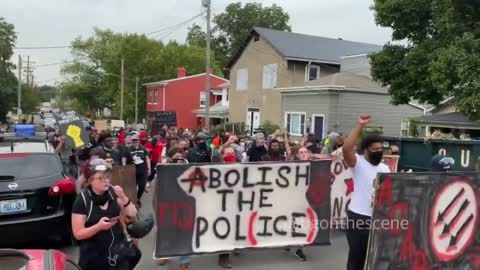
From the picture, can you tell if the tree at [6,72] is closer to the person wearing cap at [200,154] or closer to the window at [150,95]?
the window at [150,95]

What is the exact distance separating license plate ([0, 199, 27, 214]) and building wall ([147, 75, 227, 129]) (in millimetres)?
44375

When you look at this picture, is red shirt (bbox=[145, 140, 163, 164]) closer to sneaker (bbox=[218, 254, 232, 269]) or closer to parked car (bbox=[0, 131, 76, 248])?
parked car (bbox=[0, 131, 76, 248])

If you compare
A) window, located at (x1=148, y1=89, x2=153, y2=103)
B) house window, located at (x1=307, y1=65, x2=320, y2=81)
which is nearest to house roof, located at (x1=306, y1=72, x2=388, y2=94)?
house window, located at (x1=307, y1=65, x2=320, y2=81)

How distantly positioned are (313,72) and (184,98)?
18.6 m

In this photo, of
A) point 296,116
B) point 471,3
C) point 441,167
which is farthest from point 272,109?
point 441,167

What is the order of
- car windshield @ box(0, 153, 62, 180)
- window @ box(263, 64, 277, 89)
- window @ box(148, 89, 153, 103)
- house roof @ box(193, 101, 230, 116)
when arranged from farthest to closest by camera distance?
window @ box(148, 89, 153, 103) → house roof @ box(193, 101, 230, 116) → window @ box(263, 64, 277, 89) → car windshield @ box(0, 153, 62, 180)

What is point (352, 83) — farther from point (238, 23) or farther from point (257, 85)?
point (238, 23)

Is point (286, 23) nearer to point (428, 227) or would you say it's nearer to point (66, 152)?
point (66, 152)

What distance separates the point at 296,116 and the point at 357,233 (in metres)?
27.3

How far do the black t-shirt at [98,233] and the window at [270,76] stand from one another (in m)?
32.1

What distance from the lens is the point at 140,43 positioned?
57.2 metres

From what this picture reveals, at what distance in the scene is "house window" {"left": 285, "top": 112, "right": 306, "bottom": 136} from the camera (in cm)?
3153

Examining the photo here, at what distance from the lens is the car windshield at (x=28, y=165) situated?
20.9ft

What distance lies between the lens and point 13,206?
6.11 metres
